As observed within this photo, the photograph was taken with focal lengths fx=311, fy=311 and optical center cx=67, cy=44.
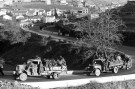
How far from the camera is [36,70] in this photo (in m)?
20.3

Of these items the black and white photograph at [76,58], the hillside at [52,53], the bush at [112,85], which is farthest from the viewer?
the hillside at [52,53]

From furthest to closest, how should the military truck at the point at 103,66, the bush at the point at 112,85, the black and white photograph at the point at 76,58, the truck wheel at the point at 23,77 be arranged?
the military truck at the point at 103,66 < the truck wheel at the point at 23,77 < the black and white photograph at the point at 76,58 < the bush at the point at 112,85

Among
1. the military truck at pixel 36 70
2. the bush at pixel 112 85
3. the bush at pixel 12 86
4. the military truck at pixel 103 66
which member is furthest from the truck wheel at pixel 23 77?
the military truck at pixel 103 66

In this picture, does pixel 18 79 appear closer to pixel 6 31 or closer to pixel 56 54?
pixel 56 54

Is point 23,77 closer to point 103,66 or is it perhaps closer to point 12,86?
point 12,86

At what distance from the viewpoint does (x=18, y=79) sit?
19781mm

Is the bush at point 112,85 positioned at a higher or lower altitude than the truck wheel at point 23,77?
lower

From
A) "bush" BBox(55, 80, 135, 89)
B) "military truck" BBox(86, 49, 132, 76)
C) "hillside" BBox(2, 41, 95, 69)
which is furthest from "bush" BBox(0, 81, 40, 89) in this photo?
"hillside" BBox(2, 41, 95, 69)

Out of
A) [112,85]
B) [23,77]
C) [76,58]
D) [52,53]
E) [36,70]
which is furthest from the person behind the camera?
[52,53]

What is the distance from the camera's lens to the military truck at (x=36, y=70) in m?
19.8

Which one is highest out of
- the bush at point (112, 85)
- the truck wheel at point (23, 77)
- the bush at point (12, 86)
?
the bush at point (12, 86)

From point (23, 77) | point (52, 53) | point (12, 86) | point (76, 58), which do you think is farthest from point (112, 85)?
point (52, 53)

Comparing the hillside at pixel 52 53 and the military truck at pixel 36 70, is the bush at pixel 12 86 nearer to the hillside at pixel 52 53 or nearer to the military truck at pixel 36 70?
the military truck at pixel 36 70

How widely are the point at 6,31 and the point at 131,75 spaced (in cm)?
5388
